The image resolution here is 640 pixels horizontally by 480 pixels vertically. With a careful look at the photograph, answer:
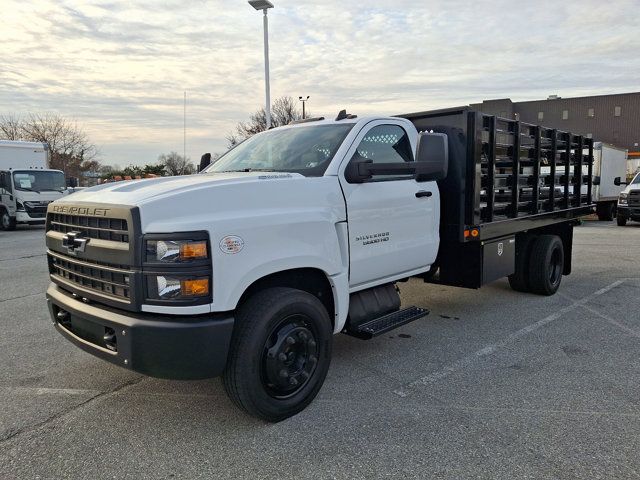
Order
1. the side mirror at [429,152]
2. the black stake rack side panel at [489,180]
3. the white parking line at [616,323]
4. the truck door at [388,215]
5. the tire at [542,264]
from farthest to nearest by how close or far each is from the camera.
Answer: the tire at [542,264]
the white parking line at [616,323]
the black stake rack side panel at [489,180]
the side mirror at [429,152]
the truck door at [388,215]

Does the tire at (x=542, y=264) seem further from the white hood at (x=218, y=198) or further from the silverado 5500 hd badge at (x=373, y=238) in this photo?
the white hood at (x=218, y=198)

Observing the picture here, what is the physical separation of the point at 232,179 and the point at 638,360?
388 centimetres

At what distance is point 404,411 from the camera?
3566 mm

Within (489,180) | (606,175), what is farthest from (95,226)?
(606,175)

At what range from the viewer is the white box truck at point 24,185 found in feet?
60.2

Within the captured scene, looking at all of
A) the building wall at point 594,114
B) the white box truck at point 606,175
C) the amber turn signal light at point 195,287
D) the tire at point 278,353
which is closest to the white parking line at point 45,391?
the tire at point 278,353

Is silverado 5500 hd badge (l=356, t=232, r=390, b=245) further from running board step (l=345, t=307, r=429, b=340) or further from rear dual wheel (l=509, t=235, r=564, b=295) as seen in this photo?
rear dual wheel (l=509, t=235, r=564, b=295)

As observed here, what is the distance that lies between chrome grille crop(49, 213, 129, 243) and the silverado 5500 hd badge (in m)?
1.75

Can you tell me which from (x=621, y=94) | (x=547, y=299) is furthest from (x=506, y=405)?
(x=621, y=94)

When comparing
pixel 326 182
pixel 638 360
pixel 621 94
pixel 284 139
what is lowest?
pixel 638 360

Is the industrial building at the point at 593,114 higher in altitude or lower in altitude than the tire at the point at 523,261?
higher

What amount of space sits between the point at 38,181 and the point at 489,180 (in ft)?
60.5

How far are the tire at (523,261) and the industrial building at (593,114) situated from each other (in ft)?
207

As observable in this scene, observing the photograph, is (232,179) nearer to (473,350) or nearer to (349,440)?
(349,440)
